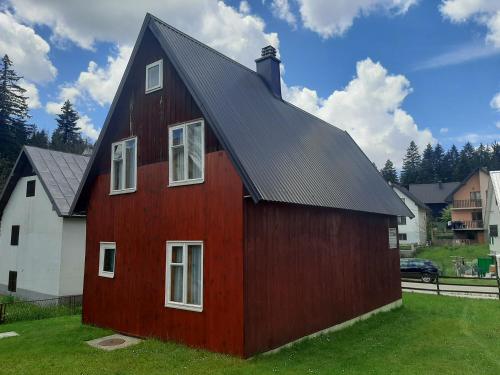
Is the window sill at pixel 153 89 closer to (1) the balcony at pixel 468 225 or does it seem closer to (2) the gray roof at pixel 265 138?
(2) the gray roof at pixel 265 138

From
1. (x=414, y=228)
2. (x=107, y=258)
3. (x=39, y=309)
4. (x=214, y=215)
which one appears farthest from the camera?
(x=414, y=228)

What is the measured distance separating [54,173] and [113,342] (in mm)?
14155

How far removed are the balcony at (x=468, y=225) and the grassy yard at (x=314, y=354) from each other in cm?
4663

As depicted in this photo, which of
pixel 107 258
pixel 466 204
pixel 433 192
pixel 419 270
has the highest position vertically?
pixel 433 192

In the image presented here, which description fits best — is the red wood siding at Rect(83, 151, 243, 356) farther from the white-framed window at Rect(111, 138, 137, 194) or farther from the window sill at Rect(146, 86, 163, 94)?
the window sill at Rect(146, 86, 163, 94)

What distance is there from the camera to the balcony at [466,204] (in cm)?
5512

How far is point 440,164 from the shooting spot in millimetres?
98188

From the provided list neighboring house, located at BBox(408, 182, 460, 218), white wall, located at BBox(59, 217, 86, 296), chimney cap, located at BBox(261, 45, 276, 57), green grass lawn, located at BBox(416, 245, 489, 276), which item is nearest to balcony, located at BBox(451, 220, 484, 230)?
green grass lawn, located at BBox(416, 245, 489, 276)

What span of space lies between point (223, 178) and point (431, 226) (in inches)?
2207

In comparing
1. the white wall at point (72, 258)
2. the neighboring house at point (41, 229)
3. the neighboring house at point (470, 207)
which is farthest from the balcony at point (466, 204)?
the white wall at point (72, 258)

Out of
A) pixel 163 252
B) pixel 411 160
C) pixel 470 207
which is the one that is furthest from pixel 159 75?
pixel 411 160

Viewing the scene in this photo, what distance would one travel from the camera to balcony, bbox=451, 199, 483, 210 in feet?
181

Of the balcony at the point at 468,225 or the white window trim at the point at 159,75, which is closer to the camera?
the white window trim at the point at 159,75

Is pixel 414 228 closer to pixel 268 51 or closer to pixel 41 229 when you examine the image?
pixel 268 51
